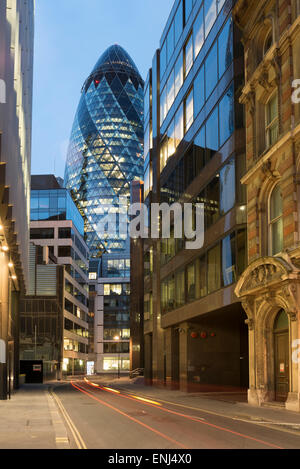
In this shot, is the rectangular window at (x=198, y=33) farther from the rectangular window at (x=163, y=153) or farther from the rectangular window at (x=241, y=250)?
the rectangular window at (x=241, y=250)

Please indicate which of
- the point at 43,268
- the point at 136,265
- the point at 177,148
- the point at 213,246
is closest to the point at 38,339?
the point at 43,268

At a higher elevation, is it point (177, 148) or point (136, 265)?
point (177, 148)

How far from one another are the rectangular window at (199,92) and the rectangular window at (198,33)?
6.57 feet

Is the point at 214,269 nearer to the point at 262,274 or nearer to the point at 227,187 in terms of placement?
the point at 227,187

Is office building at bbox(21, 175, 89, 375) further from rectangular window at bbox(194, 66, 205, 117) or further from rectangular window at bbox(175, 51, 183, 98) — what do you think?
rectangular window at bbox(194, 66, 205, 117)

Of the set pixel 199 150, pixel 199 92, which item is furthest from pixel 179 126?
pixel 199 150

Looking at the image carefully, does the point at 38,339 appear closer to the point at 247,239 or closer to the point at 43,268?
the point at 43,268

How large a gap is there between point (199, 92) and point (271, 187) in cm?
1580

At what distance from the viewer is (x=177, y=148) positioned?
49781mm

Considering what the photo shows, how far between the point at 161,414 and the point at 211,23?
26.2 m

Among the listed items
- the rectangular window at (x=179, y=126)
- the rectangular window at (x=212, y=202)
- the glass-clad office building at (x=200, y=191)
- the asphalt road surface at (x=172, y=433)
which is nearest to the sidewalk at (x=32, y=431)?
the asphalt road surface at (x=172, y=433)

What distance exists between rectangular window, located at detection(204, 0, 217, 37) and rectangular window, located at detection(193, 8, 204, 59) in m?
1.16

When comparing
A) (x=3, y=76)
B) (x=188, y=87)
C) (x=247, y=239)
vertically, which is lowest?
(x=247, y=239)

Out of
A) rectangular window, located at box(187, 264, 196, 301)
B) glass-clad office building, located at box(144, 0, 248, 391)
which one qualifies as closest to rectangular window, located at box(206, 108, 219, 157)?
glass-clad office building, located at box(144, 0, 248, 391)
